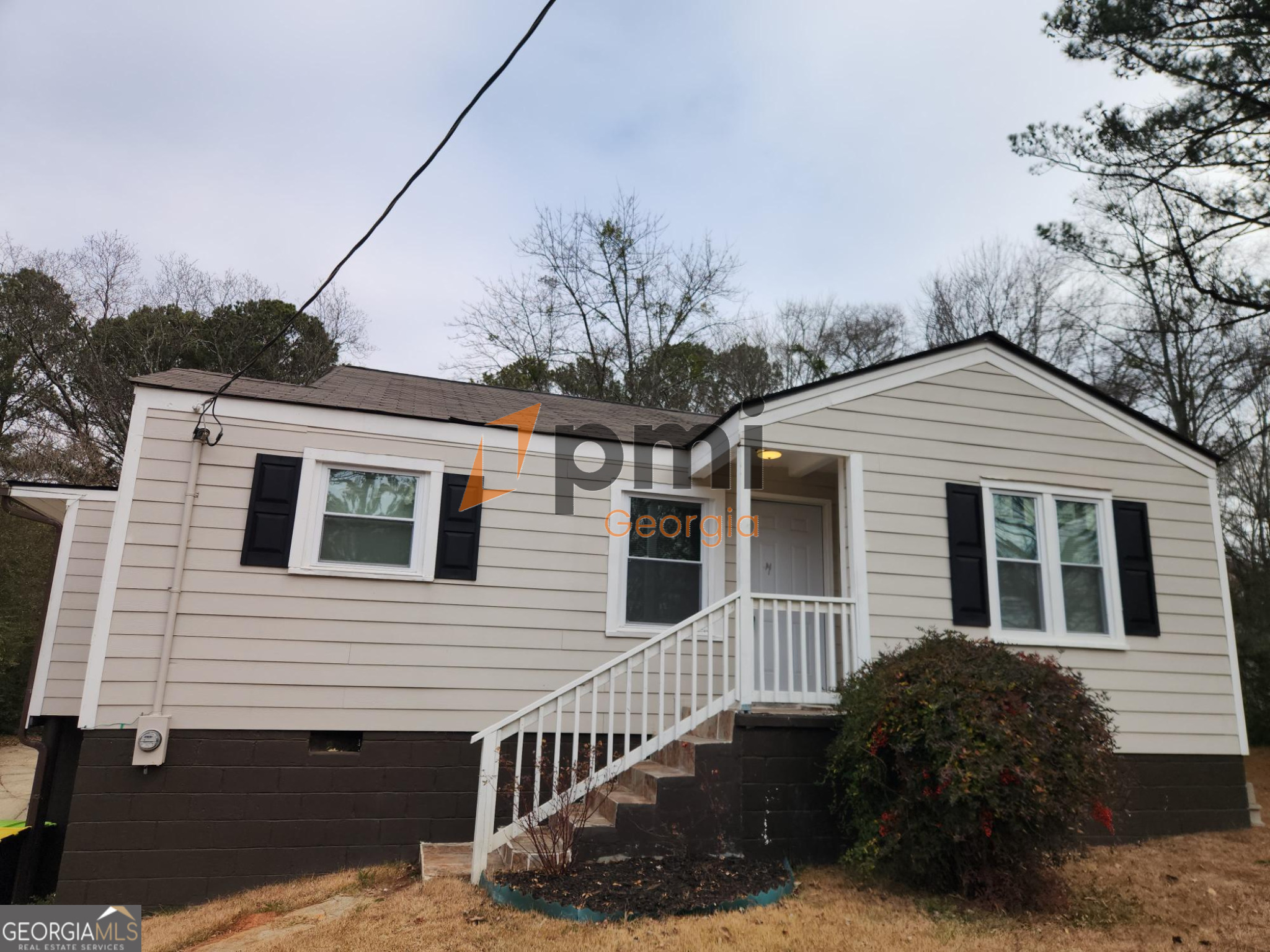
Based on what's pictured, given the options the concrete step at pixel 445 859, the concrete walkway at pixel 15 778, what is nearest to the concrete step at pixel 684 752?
the concrete step at pixel 445 859

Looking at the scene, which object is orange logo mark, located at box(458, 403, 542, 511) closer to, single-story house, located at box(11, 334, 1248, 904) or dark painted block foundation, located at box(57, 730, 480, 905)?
single-story house, located at box(11, 334, 1248, 904)

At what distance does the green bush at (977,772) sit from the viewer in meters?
4.35

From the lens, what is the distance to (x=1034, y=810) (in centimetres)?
429

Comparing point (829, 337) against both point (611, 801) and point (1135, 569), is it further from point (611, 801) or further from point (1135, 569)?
point (611, 801)

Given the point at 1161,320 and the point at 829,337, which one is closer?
the point at 1161,320

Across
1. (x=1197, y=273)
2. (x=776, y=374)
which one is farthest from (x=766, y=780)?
(x=776, y=374)

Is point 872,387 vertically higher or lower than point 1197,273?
lower

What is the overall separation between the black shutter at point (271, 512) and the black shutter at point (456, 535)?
1.13 meters

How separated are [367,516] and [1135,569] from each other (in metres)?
6.63

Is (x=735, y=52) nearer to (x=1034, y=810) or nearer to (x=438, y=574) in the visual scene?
(x=438, y=574)

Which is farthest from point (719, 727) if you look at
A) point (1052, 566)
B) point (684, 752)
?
point (1052, 566)

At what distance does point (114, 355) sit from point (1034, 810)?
2055 cm

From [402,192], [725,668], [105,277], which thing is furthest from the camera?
[105,277]

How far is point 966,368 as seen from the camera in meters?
7.11
